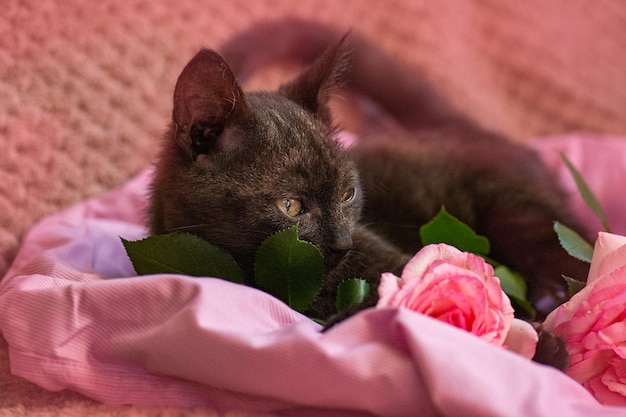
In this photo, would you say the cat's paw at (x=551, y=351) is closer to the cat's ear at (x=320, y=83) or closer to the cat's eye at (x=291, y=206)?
the cat's eye at (x=291, y=206)

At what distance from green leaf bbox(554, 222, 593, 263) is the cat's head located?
12.8 inches

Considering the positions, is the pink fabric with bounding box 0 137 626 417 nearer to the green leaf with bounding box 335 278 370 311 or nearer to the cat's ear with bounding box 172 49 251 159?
the green leaf with bounding box 335 278 370 311

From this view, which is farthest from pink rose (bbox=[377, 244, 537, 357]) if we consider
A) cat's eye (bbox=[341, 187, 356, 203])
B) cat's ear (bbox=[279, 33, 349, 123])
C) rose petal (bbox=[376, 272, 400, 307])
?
cat's ear (bbox=[279, 33, 349, 123])

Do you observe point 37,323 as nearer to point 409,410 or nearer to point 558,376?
point 409,410

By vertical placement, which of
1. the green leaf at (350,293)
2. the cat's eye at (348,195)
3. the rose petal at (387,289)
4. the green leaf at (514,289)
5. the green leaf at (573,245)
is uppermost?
the rose petal at (387,289)

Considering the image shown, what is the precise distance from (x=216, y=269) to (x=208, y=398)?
182 mm

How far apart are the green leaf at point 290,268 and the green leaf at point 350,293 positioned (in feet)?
0.10

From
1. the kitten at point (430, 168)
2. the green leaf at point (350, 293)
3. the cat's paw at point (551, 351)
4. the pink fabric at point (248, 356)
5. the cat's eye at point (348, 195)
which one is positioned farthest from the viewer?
the kitten at point (430, 168)

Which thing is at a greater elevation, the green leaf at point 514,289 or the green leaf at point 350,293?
the green leaf at point 350,293

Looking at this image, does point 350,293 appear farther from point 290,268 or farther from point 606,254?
point 606,254

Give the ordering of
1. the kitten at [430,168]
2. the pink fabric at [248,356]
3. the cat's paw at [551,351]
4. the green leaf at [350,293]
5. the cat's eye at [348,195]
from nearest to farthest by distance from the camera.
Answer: the pink fabric at [248,356] → the cat's paw at [551,351] → the green leaf at [350,293] → the cat's eye at [348,195] → the kitten at [430,168]

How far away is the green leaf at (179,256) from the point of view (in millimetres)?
856

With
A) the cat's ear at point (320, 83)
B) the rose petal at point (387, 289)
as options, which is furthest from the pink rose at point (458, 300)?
the cat's ear at point (320, 83)

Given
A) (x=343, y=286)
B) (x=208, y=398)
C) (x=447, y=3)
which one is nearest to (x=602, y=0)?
(x=447, y=3)
